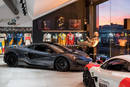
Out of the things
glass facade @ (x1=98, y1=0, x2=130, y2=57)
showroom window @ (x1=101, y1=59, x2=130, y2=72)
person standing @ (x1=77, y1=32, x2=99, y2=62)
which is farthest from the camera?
person standing @ (x1=77, y1=32, x2=99, y2=62)

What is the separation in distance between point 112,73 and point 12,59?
228 inches

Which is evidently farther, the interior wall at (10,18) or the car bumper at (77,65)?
the interior wall at (10,18)

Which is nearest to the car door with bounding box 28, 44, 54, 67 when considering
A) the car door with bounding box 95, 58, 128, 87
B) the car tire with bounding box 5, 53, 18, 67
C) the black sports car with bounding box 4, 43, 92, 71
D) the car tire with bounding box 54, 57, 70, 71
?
the black sports car with bounding box 4, 43, 92, 71

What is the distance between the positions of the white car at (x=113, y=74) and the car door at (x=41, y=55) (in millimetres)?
3392

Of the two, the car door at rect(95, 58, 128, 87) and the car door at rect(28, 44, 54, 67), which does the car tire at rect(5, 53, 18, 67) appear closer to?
the car door at rect(28, 44, 54, 67)

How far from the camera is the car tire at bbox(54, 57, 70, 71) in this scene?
23.0ft

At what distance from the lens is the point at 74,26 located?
43.0 feet

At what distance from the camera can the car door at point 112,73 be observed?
9.55ft

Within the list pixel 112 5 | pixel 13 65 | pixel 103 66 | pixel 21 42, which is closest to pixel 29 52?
pixel 13 65

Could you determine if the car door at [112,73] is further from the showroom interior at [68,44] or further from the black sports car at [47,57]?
the black sports car at [47,57]

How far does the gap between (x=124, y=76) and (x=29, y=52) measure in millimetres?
5458

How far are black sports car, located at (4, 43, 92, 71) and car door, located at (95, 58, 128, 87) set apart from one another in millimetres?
3290

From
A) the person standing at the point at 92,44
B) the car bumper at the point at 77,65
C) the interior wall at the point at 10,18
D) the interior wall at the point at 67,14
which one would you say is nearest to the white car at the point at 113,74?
the car bumper at the point at 77,65

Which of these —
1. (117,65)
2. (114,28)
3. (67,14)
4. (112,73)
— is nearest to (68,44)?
(67,14)
